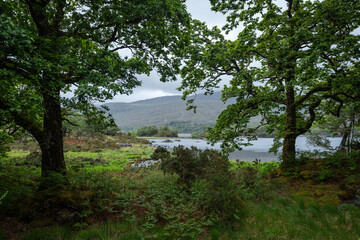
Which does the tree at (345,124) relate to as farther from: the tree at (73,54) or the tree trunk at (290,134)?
the tree at (73,54)

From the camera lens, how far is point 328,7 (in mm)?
7156

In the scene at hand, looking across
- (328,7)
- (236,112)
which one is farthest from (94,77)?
(328,7)

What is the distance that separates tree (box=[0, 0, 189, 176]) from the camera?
17.9ft

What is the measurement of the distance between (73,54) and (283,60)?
8.47 metres

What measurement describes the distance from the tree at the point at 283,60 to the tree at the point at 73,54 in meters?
2.35

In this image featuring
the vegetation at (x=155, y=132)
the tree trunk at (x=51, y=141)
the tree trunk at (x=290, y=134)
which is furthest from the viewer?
the vegetation at (x=155, y=132)

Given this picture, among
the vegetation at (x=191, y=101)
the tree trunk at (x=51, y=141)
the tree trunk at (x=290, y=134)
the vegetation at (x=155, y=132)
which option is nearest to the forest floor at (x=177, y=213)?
the vegetation at (x=191, y=101)

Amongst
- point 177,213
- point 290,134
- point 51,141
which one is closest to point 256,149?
point 290,134

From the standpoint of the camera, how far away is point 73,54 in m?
6.03

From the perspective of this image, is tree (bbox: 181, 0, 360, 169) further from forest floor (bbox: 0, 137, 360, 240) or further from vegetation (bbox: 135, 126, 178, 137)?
vegetation (bbox: 135, 126, 178, 137)

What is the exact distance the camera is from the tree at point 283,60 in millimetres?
7027

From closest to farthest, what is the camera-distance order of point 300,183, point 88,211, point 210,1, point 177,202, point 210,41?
point 88,211 < point 177,202 < point 300,183 < point 210,1 < point 210,41

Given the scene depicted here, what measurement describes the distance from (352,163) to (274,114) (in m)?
4.82

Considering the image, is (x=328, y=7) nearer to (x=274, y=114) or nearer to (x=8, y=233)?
(x=274, y=114)
